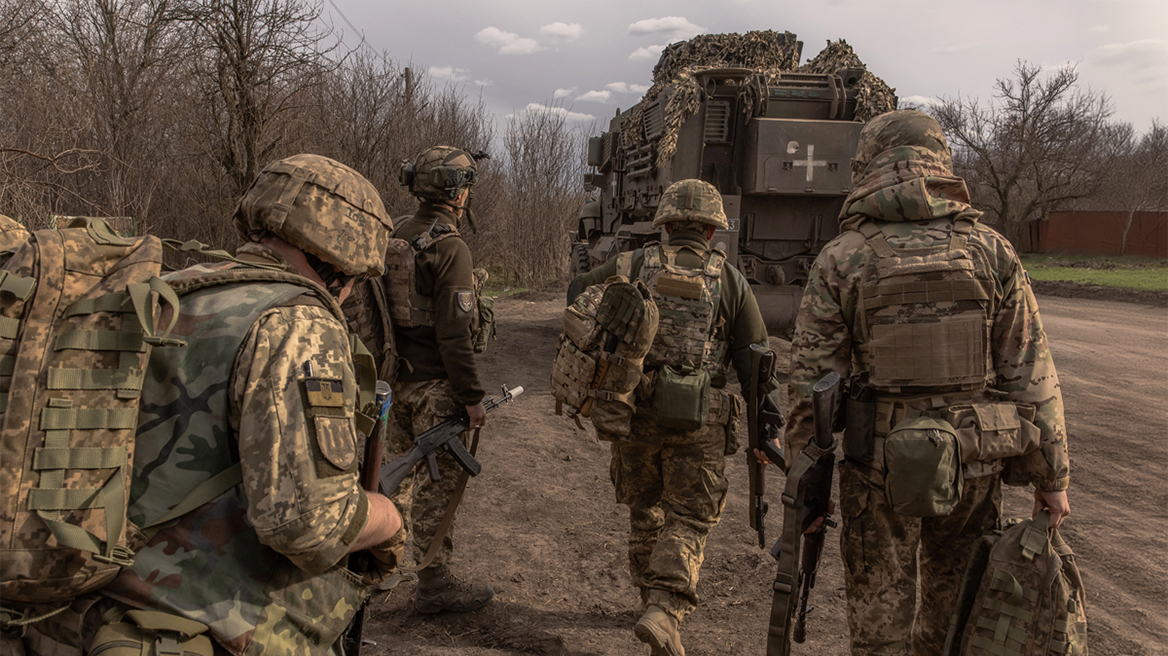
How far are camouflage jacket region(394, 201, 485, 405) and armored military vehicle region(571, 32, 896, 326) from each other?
4.44m

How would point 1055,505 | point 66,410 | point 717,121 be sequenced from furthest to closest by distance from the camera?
point 717,121
point 1055,505
point 66,410

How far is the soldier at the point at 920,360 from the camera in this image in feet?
8.14

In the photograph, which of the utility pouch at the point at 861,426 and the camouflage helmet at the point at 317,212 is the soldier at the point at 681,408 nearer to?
the utility pouch at the point at 861,426

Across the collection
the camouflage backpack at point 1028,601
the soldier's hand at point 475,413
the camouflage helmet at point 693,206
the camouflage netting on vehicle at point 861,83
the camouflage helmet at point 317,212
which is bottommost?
the camouflage backpack at point 1028,601

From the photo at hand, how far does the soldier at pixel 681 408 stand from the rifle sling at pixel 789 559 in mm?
658

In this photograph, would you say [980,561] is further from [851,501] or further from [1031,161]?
[1031,161]

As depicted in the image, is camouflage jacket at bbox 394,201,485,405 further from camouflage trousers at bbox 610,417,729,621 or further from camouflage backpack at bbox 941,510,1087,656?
camouflage backpack at bbox 941,510,1087,656

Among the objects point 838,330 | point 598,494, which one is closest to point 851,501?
point 838,330

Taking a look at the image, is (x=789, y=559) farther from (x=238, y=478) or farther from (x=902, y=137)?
(x=238, y=478)

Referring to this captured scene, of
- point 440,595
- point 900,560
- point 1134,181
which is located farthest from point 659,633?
point 1134,181

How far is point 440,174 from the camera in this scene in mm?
3676

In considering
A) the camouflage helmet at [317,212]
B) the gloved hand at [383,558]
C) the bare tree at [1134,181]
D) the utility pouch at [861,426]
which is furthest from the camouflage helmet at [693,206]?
the bare tree at [1134,181]

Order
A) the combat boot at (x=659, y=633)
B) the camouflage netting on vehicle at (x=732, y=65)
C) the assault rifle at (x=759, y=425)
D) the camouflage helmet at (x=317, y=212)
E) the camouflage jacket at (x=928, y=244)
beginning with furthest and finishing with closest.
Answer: the camouflage netting on vehicle at (x=732, y=65), the assault rifle at (x=759, y=425), the combat boot at (x=659, y=633), the camouflage jacket at (x=928, y=244), the camouflage helmet at (x=317, y=212)

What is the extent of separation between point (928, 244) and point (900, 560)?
1.09m
